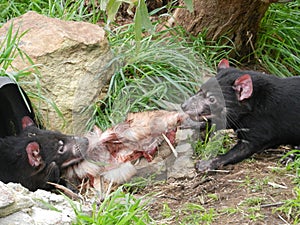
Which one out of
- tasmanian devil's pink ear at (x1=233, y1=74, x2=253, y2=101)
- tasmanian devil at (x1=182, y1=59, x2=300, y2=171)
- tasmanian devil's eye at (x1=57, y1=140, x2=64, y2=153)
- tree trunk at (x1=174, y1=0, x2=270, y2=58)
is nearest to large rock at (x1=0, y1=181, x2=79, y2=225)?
tasmanian devil's eye at (x1=57, y1=140, x2=64, y2=153)

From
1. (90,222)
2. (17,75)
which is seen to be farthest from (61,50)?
(90,222)

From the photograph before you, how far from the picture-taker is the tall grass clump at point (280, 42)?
6.50m

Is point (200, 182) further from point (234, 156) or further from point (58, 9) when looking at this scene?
point (58, 9)

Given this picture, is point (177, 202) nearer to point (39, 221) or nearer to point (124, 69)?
point (39, 221)

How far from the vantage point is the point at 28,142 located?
501 cm

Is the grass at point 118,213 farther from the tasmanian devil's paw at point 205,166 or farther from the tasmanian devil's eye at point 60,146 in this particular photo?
the tasmanian devil's eye at point 60,146

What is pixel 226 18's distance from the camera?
6.23 metres

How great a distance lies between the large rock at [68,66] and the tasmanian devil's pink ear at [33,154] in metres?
0.63

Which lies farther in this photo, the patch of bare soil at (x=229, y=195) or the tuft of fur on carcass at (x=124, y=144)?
the tuft of fur on carcass at (x=124, y=144)

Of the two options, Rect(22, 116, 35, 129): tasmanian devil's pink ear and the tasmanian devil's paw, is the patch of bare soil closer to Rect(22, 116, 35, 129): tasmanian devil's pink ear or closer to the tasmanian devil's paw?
the tasmanian devil's paw

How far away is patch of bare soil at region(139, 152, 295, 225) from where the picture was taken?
4074mm

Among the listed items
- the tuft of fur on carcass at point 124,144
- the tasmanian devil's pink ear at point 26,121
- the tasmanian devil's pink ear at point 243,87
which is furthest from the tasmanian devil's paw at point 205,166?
the tasmanian devil's pink ear at point 26,121

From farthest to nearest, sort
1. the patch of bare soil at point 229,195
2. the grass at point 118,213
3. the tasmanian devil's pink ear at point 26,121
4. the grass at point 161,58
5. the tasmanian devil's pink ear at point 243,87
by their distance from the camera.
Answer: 1. the grass at point 161,58
2. the tasmanian devil's pink ear at point 26,121
3. the tasmanian devil's pink ear at point 243,87
4. the patch of bare soil at point 229,195
5. the grass at point 118,213

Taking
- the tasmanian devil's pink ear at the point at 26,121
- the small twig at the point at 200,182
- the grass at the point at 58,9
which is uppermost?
the grass at the point at 58,9
